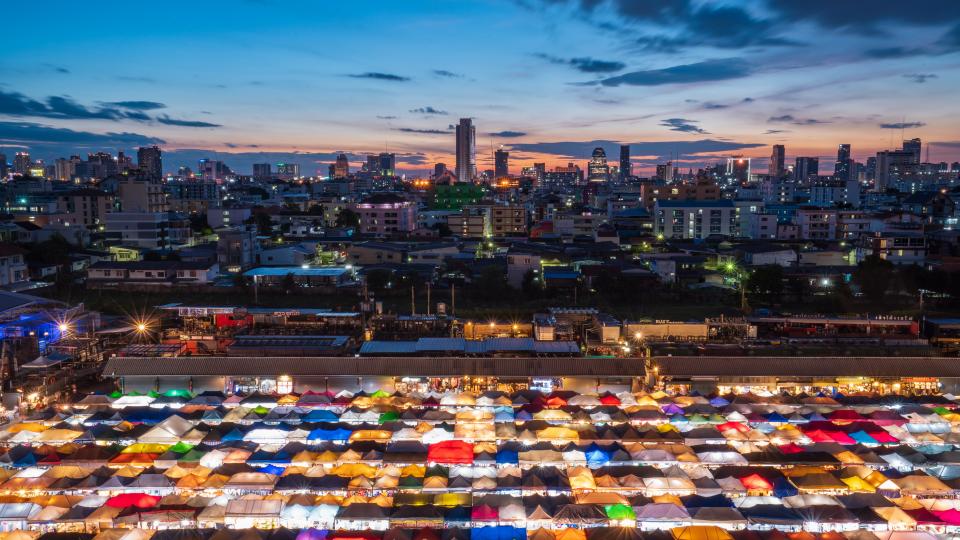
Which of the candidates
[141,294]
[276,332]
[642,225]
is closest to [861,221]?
[642,225]

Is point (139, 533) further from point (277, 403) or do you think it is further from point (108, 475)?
point (277, 403)

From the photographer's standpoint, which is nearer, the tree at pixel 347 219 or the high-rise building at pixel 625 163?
the tree at pixel 347 219

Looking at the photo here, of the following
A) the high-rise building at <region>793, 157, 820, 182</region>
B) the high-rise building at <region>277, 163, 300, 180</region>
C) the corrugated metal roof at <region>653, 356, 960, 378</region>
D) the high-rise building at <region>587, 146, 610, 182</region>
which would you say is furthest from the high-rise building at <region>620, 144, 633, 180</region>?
the corrugated metal roof at <region>653, 356, 960, 378</region>

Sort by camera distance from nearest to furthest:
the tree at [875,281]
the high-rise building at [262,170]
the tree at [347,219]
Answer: the tree at [875,281] < the tree at [347,219] < the high-rise building at [262,170]

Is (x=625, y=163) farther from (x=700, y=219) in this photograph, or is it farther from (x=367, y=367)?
(x=367, y=367)

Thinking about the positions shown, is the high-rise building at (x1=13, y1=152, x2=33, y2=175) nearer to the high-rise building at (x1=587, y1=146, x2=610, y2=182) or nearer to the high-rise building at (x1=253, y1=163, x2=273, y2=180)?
the high-rise building at (x1=253, y1=163, x2=273, y2=180)

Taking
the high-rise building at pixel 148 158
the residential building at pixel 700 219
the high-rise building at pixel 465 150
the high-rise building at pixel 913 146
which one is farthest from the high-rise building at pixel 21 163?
the high-rise building at pixel 913 146

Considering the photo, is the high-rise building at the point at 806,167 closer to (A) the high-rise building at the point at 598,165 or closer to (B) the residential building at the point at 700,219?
(A) the high-rise building at the point at 598,165
